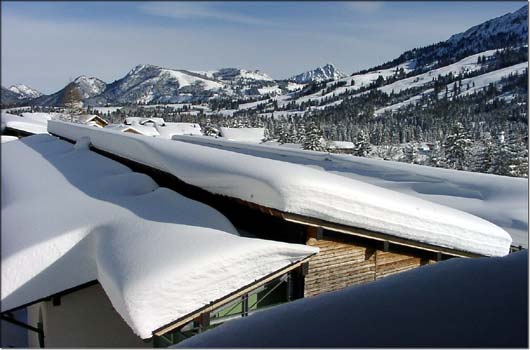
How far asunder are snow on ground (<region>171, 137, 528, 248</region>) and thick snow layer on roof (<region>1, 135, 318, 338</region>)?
672 centimetres

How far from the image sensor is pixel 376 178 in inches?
527

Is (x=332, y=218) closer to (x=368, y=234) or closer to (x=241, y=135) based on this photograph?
(x=368, y=234)

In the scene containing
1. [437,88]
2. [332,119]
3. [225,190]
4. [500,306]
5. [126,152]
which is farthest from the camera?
[437,88]

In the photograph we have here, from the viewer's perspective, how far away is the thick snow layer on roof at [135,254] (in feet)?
8.78

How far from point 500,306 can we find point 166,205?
3430 millimetres

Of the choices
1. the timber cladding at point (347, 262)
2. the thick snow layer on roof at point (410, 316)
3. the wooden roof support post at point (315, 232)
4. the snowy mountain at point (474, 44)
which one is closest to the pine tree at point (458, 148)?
the timber cladding at point (347, 262)

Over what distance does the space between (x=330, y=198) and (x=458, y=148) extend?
30441 mm

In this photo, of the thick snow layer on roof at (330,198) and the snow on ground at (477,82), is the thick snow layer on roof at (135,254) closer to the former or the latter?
the thick snow layer on roof at (330,198)

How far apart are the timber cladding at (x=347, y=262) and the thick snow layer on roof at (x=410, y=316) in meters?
2.34

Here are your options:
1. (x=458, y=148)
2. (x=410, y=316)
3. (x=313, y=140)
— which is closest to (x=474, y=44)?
(x=458, y=148)

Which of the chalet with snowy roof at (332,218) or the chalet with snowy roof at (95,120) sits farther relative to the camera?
the chalet with snowy roof at (95,120)

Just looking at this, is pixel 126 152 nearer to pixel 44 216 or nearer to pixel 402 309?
pixel 44 216

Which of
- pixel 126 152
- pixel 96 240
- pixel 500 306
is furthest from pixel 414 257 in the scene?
pixel 126 152

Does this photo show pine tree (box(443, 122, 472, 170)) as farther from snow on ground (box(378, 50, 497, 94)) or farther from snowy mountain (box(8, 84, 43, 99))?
snow on ground (box(378, 50, 497, 94))
